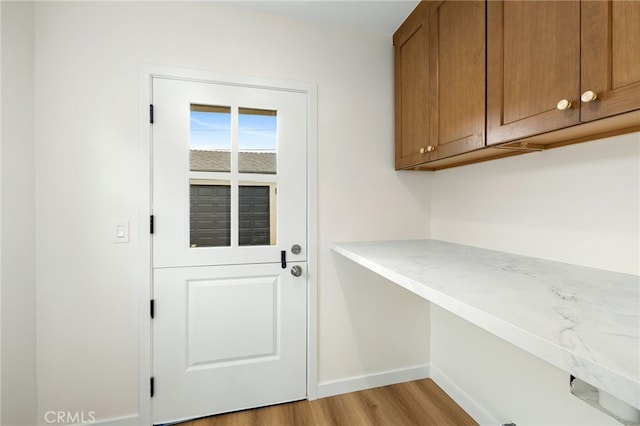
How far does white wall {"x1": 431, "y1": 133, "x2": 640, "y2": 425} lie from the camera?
1.04 metres

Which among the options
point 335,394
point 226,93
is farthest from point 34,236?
point 335,394

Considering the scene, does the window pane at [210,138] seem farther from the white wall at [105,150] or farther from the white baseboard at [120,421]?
the white baseboard at [120,421]

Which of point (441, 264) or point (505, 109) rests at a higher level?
point (505, 109)

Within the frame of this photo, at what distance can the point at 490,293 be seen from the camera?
2.64 ft

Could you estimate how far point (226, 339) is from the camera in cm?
170

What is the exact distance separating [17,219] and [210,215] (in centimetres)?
87

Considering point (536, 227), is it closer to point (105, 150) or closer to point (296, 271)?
point (296, 271)

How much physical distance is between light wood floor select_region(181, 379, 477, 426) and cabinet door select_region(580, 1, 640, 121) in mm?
1720

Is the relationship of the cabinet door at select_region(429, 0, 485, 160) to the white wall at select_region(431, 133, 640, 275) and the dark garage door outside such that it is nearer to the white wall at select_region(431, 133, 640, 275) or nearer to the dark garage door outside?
the white wall at select_region(431, 133, 640, 275)

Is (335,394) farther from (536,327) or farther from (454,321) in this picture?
(536,327)

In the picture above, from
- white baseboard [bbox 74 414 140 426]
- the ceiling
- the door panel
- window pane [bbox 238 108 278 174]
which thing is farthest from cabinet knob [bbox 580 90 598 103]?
white baseboard [bbox 74 414 140 426]

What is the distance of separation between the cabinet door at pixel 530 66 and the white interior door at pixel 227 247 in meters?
1.07

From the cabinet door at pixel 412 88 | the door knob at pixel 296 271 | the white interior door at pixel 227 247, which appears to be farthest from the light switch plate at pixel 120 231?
the cabinet door at pixel 412 88

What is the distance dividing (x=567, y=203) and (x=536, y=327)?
91 centimetres
